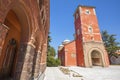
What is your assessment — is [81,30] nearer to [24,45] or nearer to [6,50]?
[6,50]

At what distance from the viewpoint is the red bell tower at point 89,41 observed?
17.7 meters

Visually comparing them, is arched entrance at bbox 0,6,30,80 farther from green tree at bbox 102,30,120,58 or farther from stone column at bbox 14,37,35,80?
green tree at bbox 102,30,120,58

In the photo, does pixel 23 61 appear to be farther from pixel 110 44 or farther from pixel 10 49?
pixel 110 44

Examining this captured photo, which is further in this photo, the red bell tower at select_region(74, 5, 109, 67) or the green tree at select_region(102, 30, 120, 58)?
the green tree at select_region(102, 30, 120, 58)

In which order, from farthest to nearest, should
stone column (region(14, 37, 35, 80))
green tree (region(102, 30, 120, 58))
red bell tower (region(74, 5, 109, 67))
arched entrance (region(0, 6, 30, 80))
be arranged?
1. green tree (region(102, 30, 120, 58))
2. red bell tower (region(74, 5, 109, 67))
3. arched entrance (region(0, 6, 30, 80))
4. stone column (region(14, 37, 35, 80))

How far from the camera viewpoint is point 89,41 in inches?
733

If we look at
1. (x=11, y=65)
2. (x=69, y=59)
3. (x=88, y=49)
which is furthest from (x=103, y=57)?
(x=11, y=65)

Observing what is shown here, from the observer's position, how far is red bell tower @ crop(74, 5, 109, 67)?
17.7 metres

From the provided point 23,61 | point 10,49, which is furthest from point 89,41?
point 23,61

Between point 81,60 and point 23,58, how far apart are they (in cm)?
1706

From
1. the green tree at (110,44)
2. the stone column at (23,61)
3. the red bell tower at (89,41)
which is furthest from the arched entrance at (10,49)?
the green tree at (110,44)

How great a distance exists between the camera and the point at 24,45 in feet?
10.2

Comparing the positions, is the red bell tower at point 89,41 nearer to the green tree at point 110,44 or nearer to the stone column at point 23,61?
the green tree at point 110,44

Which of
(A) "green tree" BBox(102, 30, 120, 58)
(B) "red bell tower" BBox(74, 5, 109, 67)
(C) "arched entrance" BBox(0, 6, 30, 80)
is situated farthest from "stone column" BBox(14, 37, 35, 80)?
(A) "green tree" BBox(102, 30, 120, 58)
